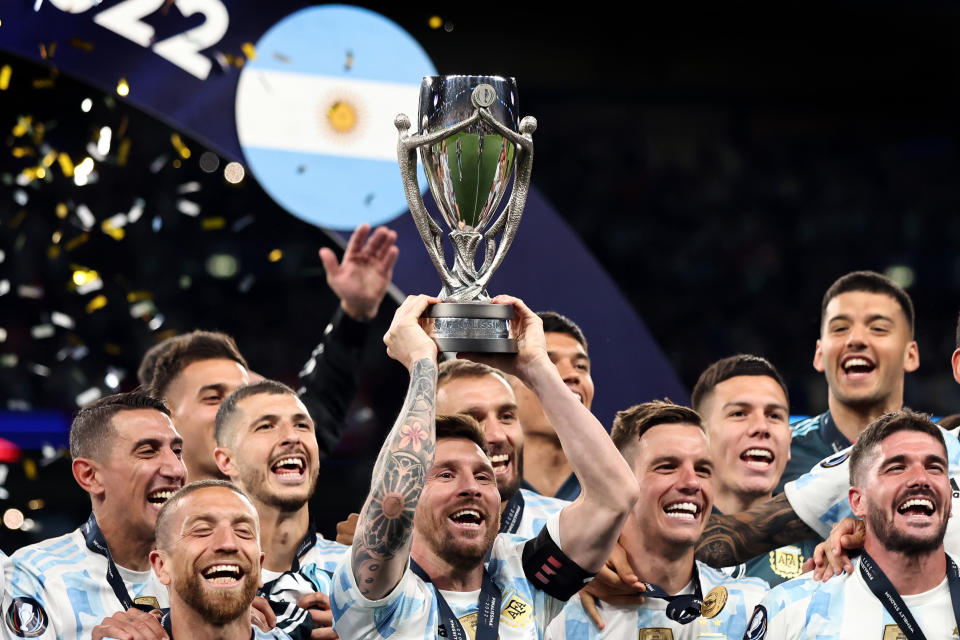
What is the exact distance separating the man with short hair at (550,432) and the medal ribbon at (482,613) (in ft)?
4.12

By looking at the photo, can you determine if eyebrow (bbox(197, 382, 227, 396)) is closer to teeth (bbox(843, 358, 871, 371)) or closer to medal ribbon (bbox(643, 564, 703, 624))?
medal ribbon (bbox(643, 564, 703, 624))

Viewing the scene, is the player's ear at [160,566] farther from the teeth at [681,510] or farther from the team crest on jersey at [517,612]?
the teeth at [681,510]

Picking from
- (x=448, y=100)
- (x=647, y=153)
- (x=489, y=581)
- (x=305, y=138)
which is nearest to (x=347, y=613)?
(x=489, y=581)

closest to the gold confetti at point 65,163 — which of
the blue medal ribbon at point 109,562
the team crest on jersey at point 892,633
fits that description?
the blue medal ribbon at point 109,562

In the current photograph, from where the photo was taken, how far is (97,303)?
26.8 feet

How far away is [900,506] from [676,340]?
5.52 meters

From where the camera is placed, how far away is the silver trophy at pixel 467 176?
2.93 metres

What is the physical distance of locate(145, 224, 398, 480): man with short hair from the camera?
14.1 ft

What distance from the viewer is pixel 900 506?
3.33 meters

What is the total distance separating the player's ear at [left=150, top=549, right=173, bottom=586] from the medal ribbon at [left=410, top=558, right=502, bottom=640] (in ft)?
1.90

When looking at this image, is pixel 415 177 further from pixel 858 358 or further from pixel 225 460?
pixel 858 358

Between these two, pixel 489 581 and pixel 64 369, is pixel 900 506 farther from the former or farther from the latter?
pixel 64 369

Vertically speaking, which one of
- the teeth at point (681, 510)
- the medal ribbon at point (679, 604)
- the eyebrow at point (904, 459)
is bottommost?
the medal ribbon at point (679, 604)

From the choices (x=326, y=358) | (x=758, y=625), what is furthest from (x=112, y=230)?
(x=758, y=625)
